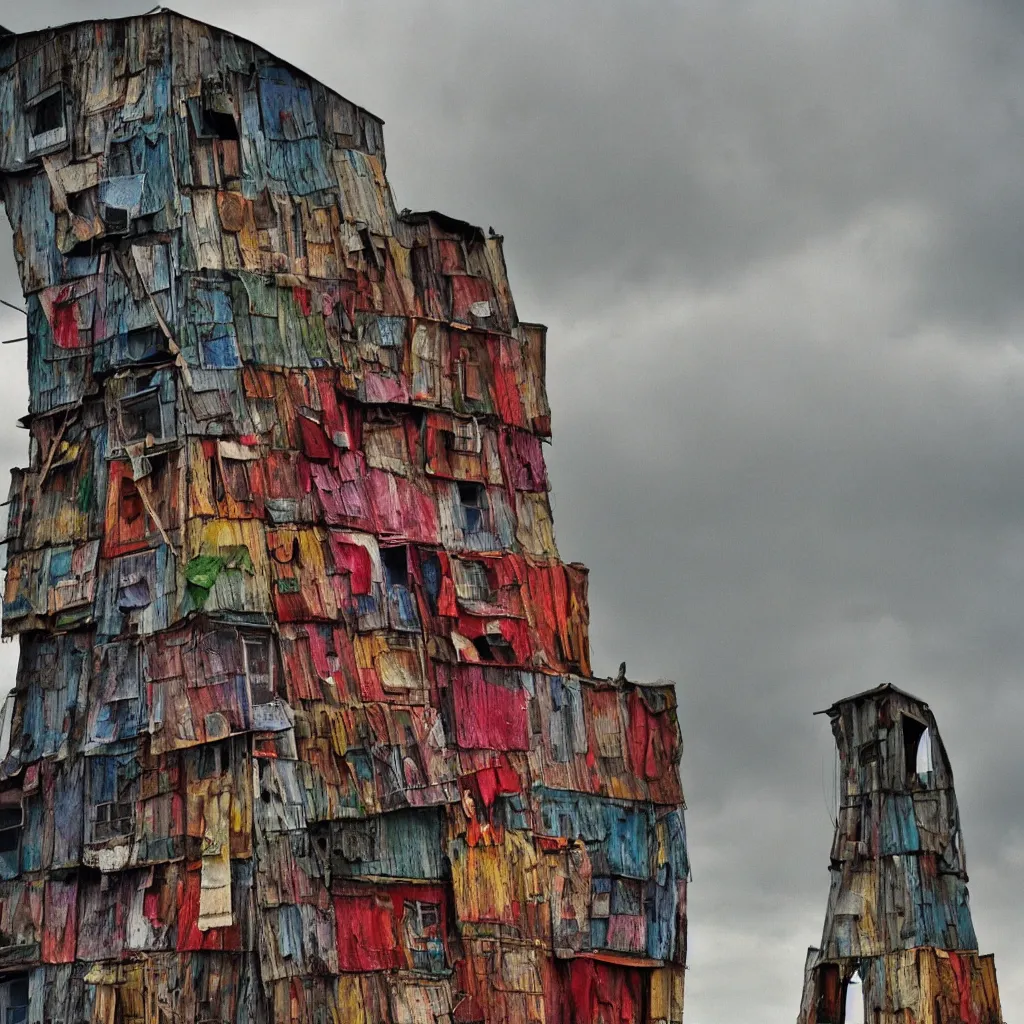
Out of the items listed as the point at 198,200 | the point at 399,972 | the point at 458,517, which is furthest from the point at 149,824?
the point at 198,200

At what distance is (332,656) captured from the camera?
70562 mm

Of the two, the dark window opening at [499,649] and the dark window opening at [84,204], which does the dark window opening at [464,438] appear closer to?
the dark window opening at [499,649]

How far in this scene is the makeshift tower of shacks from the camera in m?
63.1

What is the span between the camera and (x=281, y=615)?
70000 mm

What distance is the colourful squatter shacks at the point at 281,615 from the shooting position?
2707 inches

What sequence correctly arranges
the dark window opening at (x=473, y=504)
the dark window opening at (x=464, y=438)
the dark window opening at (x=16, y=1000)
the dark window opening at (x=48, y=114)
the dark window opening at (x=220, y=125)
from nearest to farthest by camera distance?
the dark window opening at (x=16, y=1000) < the dark window opening at (x=220, y=125) < the dark window opening at (x=473, y=504) < the dark window opening at (x=48, y=114) < the dark window opening at (x=464, y=438)

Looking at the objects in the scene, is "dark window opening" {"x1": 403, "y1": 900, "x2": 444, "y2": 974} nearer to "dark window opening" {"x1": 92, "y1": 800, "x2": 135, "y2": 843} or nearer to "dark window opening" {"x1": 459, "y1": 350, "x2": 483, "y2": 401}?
"dark window opening" {"x1": 92, "y1": 800, "x2": 135, "y2": 843}

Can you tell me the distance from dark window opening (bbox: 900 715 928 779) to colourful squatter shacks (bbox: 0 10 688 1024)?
1108 cm

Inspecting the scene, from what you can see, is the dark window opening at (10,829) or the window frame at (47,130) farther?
the window frame at (47,130)

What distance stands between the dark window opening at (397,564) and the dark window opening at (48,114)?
49.7 feet

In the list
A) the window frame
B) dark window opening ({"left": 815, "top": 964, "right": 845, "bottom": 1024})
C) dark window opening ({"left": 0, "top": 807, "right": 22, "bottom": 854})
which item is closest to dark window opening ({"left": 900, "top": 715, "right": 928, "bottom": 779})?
dark window opening ({"left": 815, "top": 964, "right": 845, "bottom": 1024})

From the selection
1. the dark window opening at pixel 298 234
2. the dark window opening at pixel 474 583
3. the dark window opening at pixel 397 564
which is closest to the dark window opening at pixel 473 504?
the dark window opening at pixel 474 583

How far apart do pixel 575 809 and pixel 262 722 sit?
9891 millimetres

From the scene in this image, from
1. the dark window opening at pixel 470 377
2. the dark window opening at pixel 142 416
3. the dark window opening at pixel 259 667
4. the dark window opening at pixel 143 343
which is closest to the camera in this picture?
the dark window opening at pixel 259 667
